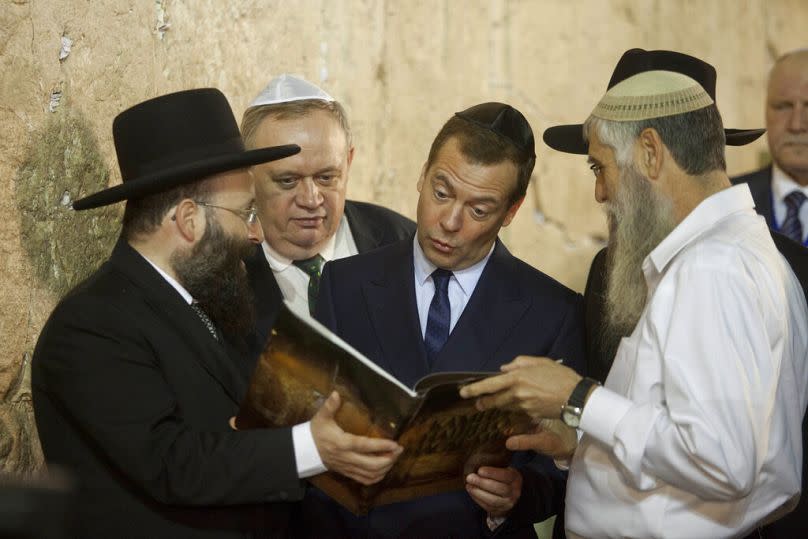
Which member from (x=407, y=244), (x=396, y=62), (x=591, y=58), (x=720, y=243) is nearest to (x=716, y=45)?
(x=591, y=58)

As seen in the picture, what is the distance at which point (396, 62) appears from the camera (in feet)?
18.6

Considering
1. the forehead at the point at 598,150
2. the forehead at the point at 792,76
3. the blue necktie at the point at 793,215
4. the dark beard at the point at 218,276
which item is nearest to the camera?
the forehead at the point at 598,150

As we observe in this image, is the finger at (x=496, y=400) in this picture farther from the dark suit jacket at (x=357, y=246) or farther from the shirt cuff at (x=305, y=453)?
the dark suit jacket at (x=357, y=246)

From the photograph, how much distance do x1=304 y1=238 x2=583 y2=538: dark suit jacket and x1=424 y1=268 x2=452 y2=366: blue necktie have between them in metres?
0.04

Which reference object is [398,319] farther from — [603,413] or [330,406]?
[603,413]

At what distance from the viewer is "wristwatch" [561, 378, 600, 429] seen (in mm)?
2650

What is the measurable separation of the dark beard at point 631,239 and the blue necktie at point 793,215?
2.05 meters

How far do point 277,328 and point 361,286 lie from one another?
87 cm

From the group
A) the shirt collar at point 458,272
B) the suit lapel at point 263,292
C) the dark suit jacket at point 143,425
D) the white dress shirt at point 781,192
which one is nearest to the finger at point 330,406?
the dark suit jacket at point 143,425

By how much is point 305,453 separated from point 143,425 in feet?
1.36

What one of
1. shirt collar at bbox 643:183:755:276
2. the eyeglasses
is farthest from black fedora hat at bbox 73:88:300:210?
shirt collar at bbox 643:183:755:276

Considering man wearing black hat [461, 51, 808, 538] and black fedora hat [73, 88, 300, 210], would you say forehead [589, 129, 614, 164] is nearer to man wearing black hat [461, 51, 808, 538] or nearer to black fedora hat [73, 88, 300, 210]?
man wearing black hat [461, 51, 808, 538]

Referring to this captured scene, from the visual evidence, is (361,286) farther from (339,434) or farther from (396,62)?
(396,62)

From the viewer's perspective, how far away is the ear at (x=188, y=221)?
3.03m
